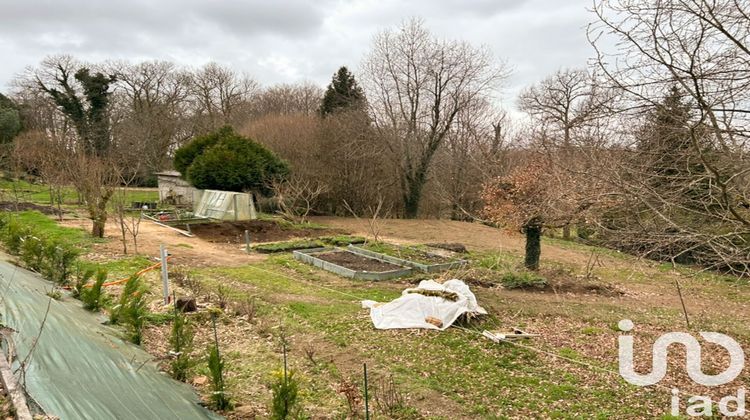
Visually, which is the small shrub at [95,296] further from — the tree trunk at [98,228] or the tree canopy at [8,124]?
the tree canopy at [8,124]

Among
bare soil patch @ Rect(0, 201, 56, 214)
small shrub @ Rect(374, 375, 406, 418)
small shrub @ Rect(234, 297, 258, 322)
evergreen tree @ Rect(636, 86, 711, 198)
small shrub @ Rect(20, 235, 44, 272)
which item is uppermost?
evergreen tree @ Rect(636, 86, 711, 198)

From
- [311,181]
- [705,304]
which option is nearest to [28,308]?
[705,304]

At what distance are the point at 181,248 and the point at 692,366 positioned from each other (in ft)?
43.4

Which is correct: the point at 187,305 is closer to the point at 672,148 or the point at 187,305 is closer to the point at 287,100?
the point at 672,148

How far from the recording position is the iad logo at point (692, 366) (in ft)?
16.3

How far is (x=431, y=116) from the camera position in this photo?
88.3 feet

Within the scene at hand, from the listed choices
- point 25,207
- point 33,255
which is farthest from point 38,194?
point 33,255

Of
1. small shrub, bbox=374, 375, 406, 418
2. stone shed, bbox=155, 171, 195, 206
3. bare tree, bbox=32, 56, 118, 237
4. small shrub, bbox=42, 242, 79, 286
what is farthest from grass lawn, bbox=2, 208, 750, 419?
bare tree, bbox=32, 56, 118, 237

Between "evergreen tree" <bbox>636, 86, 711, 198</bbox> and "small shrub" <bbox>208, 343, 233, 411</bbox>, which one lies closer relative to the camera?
"evergreen tree" <bbox>636, 86, 711, 198</bbox>

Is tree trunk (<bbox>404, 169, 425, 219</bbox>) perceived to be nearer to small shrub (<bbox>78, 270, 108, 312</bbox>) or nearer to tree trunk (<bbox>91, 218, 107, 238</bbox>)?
tree trunk (<bbox>91, 218, 107, 238</bbox>)

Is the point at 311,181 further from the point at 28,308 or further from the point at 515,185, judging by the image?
the point at 28,308

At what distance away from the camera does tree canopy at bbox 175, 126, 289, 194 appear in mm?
22891

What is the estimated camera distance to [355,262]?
1326cm

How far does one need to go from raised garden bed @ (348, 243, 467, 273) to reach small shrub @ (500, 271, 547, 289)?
1825 mm
